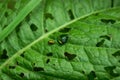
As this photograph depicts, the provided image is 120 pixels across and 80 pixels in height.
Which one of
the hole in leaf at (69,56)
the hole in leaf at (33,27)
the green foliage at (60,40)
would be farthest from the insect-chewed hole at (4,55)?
the hole in leaf at (69,56)

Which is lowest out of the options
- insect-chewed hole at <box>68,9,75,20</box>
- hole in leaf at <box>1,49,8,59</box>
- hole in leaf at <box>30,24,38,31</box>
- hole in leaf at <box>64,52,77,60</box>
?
hole in leaf at <box>64,52,77,60</box>

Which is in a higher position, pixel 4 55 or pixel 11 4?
pixel 11 4

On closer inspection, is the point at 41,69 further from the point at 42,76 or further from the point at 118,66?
the point at 118,66

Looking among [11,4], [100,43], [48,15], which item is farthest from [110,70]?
[11,4]

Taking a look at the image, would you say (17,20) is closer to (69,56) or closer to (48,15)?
(48,15)

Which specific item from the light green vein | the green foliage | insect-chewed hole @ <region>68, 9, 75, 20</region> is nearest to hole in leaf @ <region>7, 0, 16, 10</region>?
the green foliage

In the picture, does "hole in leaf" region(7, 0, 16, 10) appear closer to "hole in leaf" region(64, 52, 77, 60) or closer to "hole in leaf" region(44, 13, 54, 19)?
"hole in leaf" region(44, 13, 54, 19)

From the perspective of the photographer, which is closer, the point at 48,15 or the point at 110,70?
the point at 110,70

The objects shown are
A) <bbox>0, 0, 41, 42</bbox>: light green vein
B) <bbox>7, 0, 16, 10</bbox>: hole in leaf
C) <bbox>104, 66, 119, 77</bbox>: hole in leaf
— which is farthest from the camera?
<bbox>7, 0, 16, 10</bbox>: hole in leaf
